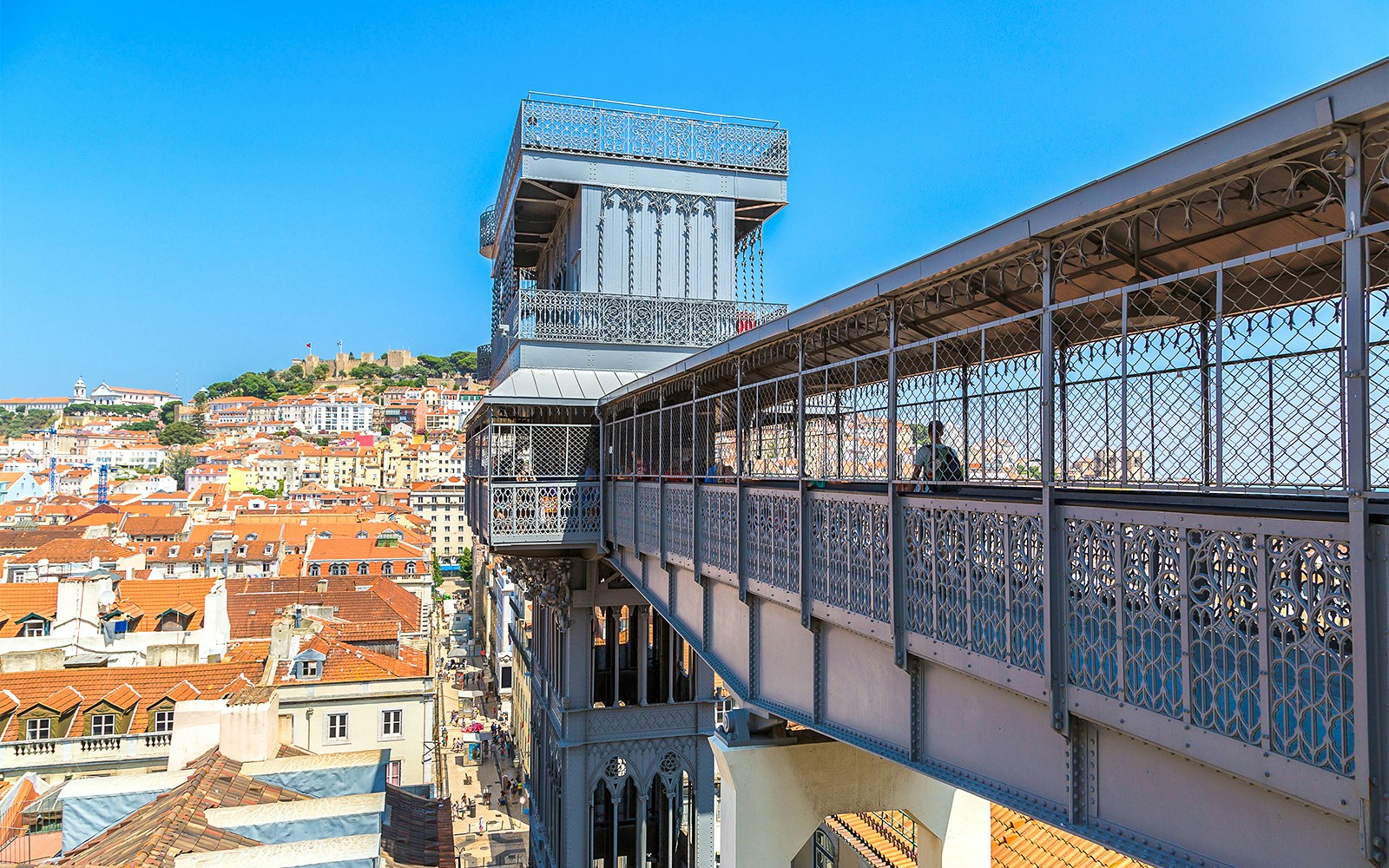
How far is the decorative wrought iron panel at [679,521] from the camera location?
34.4 feet

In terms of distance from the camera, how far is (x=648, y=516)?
12.7 m

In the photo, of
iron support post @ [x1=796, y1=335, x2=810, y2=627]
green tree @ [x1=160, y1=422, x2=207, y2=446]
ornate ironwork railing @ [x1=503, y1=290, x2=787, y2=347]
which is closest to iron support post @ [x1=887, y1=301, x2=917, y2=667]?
iron support post @ [x1=796, y1=335, x2=810, y2=627]

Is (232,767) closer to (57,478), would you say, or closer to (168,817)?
(168,817)

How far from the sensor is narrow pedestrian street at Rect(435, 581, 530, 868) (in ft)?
109

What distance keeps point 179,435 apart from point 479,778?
175 m

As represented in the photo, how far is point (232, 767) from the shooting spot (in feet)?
51.8

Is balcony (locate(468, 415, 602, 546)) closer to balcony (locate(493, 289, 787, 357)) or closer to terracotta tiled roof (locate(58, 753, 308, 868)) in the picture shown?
balcony (locate(493, 289, 787, 357))

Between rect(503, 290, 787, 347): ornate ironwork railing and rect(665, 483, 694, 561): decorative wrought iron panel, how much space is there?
7.28 meters

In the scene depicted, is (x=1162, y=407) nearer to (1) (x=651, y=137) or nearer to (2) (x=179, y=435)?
(1) (x=651, y=137)

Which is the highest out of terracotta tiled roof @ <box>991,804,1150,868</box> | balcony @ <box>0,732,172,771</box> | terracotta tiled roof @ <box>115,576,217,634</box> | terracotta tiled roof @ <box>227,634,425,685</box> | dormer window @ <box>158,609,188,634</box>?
terracotta tiled roof @ <box>991,804,1150,868</box>

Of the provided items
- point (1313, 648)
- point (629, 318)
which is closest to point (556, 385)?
point (629, 318)

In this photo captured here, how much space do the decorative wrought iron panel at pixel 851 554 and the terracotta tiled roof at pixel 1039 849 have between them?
528 cm

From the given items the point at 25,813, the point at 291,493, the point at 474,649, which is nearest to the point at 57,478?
the point at 291,493

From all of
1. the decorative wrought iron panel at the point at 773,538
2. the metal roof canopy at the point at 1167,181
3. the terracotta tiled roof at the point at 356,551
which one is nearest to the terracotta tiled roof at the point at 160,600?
the terracotta tiled roof at the point at 356,551
